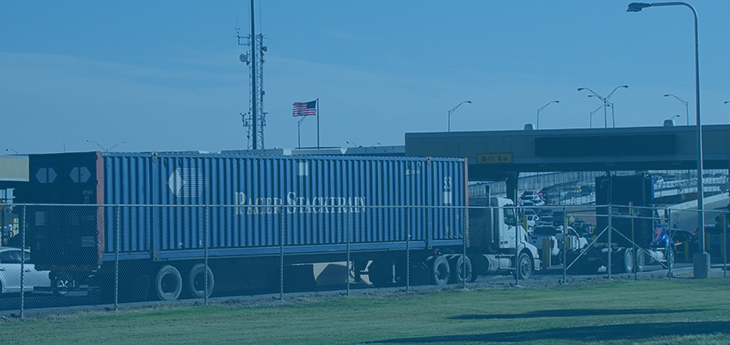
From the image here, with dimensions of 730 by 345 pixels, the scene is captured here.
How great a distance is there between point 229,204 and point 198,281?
2043mm

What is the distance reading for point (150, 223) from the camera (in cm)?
1938

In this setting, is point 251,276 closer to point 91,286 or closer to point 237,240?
point 237,240

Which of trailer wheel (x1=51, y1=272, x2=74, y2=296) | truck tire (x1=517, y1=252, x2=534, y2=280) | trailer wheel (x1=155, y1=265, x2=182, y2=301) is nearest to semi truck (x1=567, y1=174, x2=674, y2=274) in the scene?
truck tire (x1=517, y1=252, x2=534, y2=280)

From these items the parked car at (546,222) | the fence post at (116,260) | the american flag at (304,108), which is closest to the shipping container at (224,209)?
the fence post at (116,260)

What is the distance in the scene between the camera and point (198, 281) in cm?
2062

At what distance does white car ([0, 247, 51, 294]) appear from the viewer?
20125mm

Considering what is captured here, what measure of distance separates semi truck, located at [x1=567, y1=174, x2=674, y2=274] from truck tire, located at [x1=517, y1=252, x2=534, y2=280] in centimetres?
158

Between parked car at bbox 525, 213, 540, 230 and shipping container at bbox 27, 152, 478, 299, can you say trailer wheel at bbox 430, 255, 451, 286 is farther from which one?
parked car at bbox 525, 213, 540, 230

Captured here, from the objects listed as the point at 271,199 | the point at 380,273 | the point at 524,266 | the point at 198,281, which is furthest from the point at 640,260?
the point at 198,281

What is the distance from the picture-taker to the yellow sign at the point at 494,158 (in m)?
41.4

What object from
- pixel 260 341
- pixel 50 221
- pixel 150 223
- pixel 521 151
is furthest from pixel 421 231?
pixel 521 151

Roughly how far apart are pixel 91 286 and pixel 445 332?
902cm

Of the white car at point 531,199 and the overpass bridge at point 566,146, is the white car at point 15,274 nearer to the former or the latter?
the overpass bridge at point 566,146

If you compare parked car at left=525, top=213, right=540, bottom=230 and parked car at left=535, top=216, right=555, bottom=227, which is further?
parked car at left=535, top=216, right=555, bottom=227
